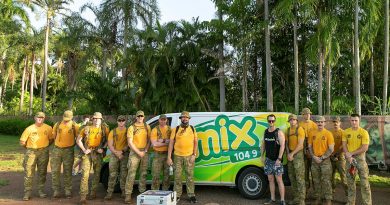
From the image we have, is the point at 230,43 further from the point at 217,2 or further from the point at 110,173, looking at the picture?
the point at 110,173

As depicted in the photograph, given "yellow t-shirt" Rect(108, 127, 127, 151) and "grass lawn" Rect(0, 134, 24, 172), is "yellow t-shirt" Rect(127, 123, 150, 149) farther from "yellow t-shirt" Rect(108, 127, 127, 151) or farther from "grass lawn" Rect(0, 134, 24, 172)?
"grass lawn" Rect(0, 134, 24, 172)

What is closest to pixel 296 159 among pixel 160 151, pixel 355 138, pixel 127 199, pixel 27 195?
pixel 355 138

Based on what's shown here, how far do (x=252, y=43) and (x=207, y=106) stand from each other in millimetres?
4245

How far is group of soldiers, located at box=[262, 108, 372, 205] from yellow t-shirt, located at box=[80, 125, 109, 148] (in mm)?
3468

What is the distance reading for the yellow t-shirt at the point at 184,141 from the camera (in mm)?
7824

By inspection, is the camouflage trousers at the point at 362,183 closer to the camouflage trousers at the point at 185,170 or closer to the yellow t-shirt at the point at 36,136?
the camouflage trousers at the point at 185,170

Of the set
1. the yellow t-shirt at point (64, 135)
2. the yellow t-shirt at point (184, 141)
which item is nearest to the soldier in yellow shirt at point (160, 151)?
the yellow t-shirt at point (184, 141)

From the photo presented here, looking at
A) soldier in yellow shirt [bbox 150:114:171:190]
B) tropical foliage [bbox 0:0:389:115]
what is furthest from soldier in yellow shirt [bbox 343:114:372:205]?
tropical foliage [bbox 0:0:389:115]

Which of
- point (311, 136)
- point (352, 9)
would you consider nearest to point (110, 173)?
point (311, 136)

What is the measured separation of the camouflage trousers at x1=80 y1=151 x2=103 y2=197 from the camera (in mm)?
7867

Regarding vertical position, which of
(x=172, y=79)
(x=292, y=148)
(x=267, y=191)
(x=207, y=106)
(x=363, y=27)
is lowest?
(x=267, y=191)

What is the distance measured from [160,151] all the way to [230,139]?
154cm

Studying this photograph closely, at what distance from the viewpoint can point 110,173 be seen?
8156 millimetres

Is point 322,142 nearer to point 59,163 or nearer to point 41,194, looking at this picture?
point 59,163
